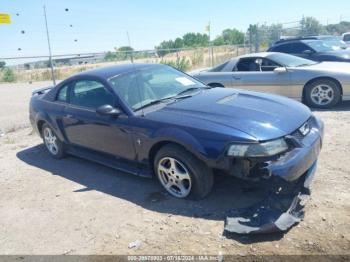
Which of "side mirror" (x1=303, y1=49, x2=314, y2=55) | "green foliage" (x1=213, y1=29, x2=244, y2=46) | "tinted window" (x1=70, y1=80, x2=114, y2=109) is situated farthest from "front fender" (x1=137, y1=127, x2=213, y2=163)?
"green foliage" (x1=213, y1=29, x2=244, y2=46)

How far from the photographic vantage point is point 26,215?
173 inches

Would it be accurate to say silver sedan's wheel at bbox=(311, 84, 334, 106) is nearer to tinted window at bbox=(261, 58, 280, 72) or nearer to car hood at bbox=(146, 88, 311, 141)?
tinted window at bbox=(261, 58, 280, 72)

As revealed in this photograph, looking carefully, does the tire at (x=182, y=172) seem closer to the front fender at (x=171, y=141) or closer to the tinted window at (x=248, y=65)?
the front fender at (x=171, y=141)

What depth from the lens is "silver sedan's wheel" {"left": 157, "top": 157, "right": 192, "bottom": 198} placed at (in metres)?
4.07

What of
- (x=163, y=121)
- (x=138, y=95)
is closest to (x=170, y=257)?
(x=163, y=121)

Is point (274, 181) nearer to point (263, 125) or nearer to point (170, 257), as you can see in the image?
point (263, 125)

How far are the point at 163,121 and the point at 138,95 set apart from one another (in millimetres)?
729

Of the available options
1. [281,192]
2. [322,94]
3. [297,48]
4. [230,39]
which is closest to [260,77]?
[322,94]

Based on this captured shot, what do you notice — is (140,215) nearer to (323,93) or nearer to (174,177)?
(174,177)

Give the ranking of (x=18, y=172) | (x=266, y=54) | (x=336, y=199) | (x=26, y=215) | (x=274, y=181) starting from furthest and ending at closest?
(x=266, y=54) < (x=18, y=172) < (x=26, y=215) < (x=336, y=199) < (x=274, y=181)

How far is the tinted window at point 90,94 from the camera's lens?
15.9ft

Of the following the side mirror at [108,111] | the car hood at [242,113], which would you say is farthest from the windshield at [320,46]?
the side mirror at [108,111]

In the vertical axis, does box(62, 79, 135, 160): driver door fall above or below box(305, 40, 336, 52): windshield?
below

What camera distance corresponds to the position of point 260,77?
8.21 m
